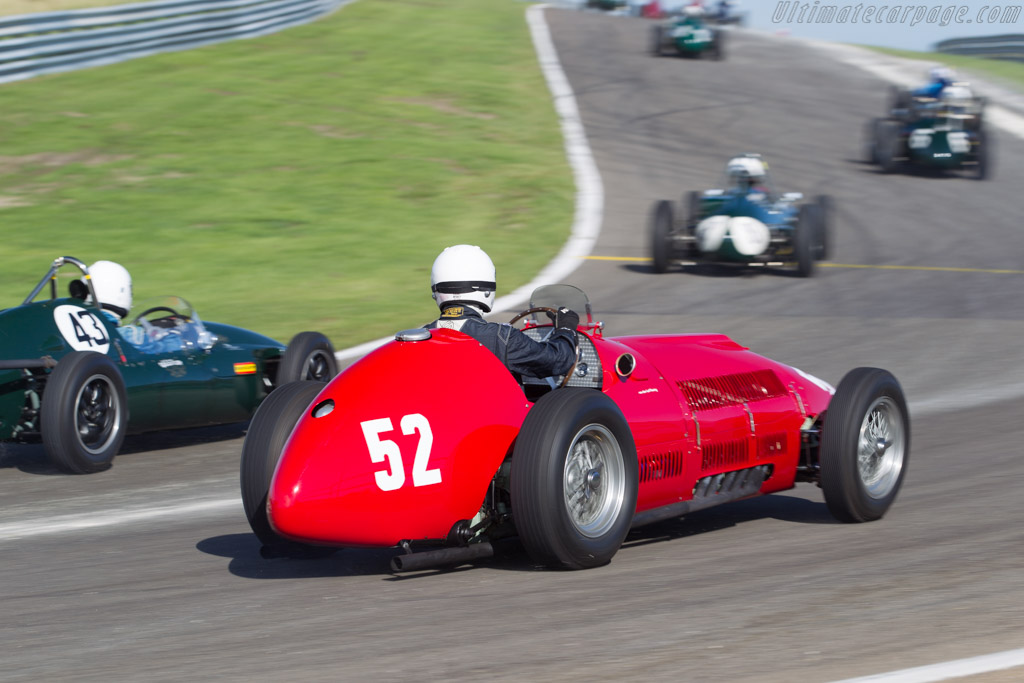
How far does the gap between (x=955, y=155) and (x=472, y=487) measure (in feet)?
61.6

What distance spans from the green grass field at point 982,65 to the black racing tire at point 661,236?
2133 cm

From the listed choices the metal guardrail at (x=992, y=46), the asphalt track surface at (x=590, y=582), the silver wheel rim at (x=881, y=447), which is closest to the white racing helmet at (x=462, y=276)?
the asphalt track surface at (x=590, y=582)

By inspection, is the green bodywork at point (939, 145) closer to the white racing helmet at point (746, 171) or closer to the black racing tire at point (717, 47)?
the white racing helmet at point (746, 171)

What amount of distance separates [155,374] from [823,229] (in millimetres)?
9207

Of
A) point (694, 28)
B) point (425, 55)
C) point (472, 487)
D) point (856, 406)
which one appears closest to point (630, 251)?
point (856, 406)

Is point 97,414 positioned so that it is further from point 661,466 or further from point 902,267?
point 902,267

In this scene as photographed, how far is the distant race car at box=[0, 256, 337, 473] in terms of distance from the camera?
802cm

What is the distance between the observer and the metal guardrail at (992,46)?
133 feet

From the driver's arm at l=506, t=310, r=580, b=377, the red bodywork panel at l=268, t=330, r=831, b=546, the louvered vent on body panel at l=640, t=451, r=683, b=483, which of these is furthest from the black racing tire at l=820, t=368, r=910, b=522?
the driver's arm at l=506, t=310, r=580, b=377

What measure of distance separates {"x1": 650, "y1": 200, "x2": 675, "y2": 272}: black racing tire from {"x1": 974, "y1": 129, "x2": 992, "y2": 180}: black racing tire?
9074 millimetres

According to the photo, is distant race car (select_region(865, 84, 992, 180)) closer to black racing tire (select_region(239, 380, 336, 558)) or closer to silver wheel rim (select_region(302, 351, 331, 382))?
silver wheel rim (select_region(302, 351, 331, 382))

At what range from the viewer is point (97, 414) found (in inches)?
327

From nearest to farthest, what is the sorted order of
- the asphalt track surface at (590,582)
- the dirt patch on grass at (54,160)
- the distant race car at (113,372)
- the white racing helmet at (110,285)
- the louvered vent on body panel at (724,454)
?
the asphalt track surface at (590,582), the louvered vent on body panel at (724,454), the distant race car at (113,372), the white racing helmet at (110,285), the dirt patch on grass at (54,160)

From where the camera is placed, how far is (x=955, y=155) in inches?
867
